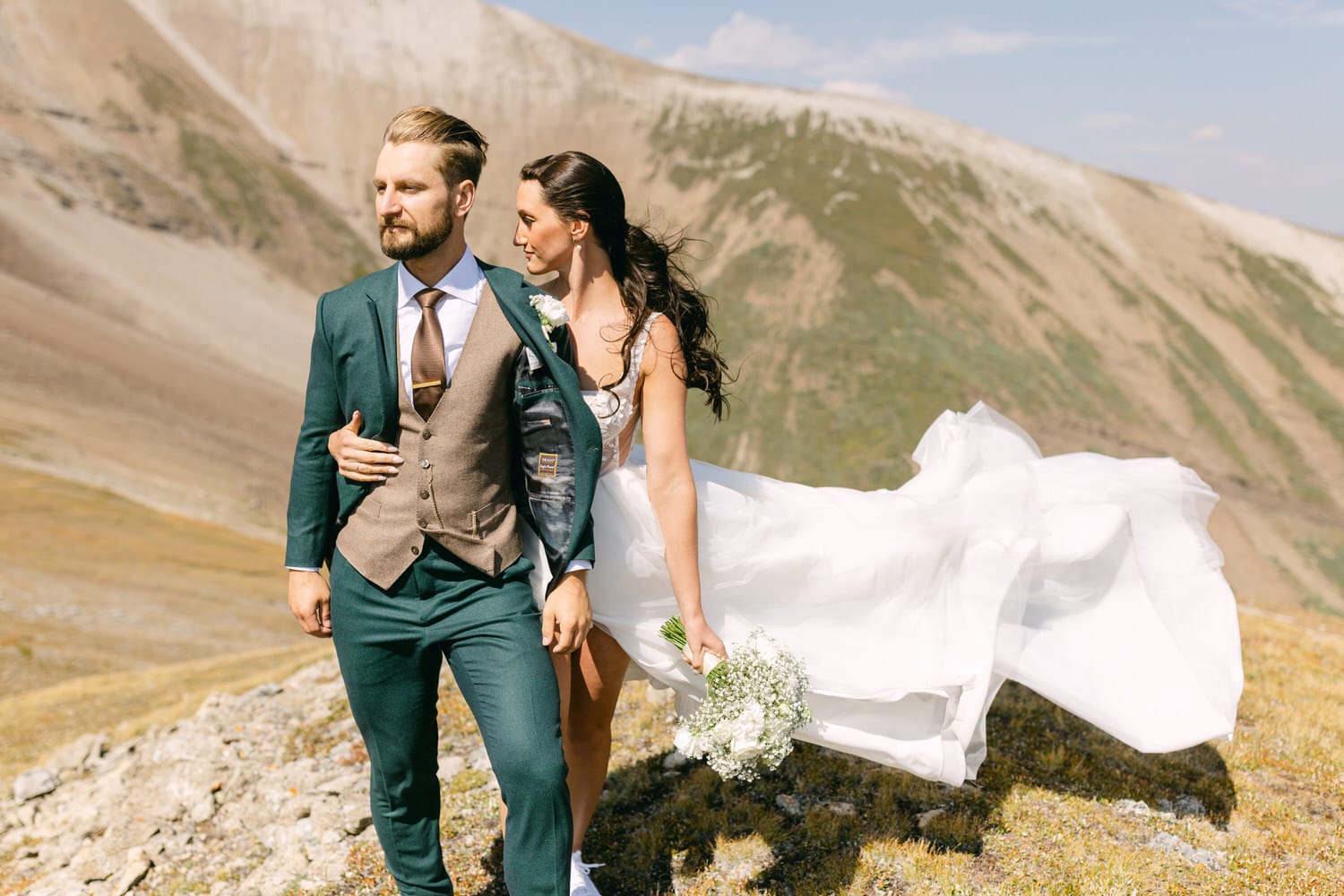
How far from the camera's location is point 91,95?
270ft

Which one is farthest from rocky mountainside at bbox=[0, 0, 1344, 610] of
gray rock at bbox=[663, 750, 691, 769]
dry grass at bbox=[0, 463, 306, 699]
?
gray rock at bbox=[663, 750, 691, 769]

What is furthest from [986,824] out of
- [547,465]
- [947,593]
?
[547,465]

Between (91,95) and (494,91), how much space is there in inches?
1506

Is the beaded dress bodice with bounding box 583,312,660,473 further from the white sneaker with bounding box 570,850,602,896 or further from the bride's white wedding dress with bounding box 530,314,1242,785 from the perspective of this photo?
the white sneaker with bounding box 570,850,602,896

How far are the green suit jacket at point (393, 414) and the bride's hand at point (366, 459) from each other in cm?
5

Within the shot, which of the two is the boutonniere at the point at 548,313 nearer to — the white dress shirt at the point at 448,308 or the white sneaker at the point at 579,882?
the white dress shirt at the point at 448,308

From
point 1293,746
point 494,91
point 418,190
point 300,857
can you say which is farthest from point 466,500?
point 494,91

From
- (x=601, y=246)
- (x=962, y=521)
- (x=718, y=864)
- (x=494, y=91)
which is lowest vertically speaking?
(x=718, y=864)

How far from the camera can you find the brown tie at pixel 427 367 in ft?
11.0

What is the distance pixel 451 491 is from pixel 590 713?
1493 mm

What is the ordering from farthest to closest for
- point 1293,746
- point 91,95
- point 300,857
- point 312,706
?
point 91,95, point 312,706, point 1293,746, point 300,857

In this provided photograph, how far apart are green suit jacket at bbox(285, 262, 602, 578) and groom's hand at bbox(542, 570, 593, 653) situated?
7cm

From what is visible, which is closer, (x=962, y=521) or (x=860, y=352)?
(x=962, y=521)

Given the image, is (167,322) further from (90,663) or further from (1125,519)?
(1125,519)
